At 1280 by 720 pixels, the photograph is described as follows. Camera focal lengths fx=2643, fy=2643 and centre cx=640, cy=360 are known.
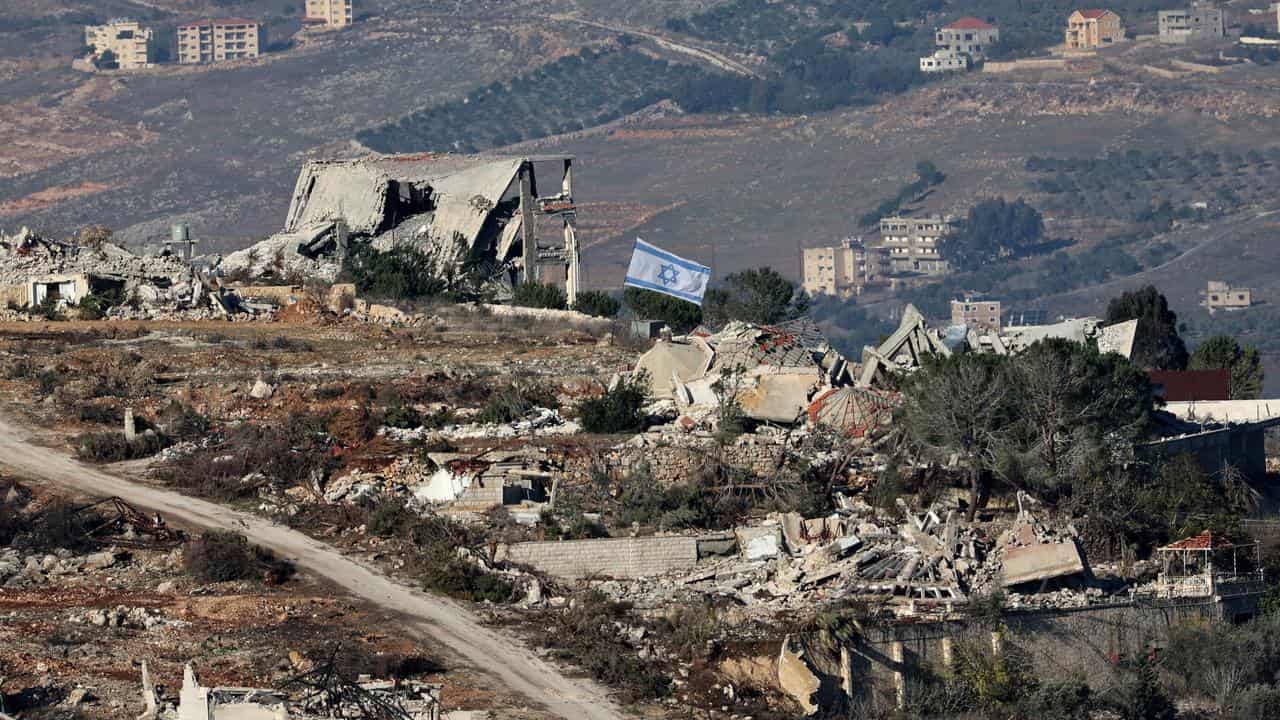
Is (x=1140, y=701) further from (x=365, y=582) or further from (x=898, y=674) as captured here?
(x=365, y=582)

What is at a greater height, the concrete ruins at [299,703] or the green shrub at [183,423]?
the green shrub at [183,423]

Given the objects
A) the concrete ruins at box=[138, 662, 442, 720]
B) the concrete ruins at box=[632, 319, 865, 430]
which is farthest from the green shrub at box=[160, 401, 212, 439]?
the concrete ruins at box=[138, 662, 442, 720]

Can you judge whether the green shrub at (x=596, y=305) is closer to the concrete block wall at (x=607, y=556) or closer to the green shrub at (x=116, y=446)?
the green shrub at (x=116, y=446)

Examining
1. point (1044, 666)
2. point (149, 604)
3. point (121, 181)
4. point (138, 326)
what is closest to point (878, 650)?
point (1044, 666)

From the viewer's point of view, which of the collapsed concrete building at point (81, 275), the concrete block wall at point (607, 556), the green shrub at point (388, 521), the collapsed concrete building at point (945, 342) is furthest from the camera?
the collapsed concrete building at point (81, 275)

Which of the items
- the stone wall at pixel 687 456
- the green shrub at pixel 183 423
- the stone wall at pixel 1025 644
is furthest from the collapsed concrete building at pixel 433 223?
the stone wall at pixel 1025 644

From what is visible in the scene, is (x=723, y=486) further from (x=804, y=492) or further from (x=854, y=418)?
(x=854, y=418)

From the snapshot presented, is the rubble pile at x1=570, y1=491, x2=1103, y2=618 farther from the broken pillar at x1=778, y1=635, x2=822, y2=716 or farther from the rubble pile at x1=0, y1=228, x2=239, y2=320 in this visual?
the rubble pile at x1=0, y1=228, x2=239, y2=320

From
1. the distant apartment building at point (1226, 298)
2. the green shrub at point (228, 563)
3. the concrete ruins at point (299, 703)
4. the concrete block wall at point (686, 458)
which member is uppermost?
the distant apartment building at point (1226, 298)
